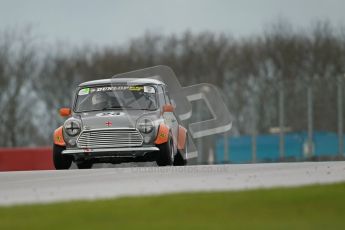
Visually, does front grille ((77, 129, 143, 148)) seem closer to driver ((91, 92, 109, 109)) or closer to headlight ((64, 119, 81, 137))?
headlight ((64, 119, 81, 137))

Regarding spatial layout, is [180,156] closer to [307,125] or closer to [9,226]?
[9,226]

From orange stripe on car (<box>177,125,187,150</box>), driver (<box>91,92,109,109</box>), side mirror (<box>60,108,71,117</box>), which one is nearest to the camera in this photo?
side mirror (<box>60,108,71,117</box>)

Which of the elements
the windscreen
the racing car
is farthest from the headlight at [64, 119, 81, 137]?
the windscreen

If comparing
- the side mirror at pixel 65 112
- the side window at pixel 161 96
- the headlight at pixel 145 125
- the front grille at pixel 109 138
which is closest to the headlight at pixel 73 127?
the front grille at pixel 109 138

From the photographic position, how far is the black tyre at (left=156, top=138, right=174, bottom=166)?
1711 centimetres

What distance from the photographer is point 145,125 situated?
55.9 feet

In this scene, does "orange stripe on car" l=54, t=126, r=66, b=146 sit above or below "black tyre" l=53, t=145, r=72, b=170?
above

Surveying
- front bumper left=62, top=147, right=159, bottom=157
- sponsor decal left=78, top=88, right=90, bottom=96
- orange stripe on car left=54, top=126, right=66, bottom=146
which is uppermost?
sponsor decal left=78, top=88, right=90, bottom=96

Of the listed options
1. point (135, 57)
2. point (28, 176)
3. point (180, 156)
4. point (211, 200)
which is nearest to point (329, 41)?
point (135, 57)

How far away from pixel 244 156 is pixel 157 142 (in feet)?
76.9

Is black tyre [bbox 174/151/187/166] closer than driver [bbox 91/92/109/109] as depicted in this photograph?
No

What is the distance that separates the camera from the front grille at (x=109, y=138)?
1705 centimetres

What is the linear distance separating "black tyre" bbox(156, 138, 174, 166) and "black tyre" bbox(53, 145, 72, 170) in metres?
1.76

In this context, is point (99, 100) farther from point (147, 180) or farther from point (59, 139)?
point (147, 180)
